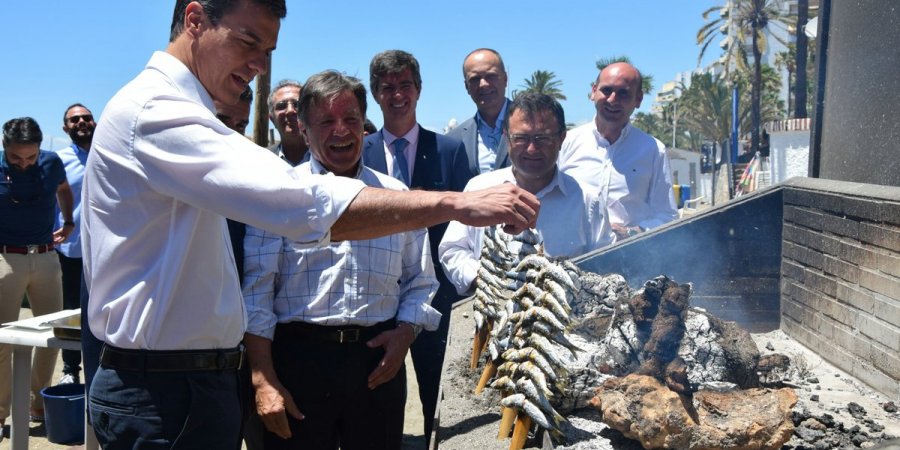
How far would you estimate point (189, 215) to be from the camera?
6.43 feet

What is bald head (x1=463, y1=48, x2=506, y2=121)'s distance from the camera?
5.47 meters

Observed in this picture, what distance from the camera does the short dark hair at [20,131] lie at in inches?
236

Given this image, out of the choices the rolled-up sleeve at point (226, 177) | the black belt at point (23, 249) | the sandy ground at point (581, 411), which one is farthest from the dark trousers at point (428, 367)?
the black belt at point (23, 249)

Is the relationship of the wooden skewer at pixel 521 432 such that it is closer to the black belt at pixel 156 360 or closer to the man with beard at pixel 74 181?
the black belt at pixel 156 360

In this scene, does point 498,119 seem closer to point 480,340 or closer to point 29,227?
point 480,340

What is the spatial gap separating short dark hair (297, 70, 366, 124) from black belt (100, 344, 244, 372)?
1.34 metres

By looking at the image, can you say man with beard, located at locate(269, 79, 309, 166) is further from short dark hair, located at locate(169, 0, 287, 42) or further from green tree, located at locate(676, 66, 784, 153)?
green tree, located at locate(676, 66, 784, 153)

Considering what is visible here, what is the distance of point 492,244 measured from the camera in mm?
3529

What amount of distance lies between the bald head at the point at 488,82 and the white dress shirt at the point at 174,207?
→ 349cm

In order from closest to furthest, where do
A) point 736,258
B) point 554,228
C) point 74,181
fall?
point 554,228 < point 736,258 < point 74,181

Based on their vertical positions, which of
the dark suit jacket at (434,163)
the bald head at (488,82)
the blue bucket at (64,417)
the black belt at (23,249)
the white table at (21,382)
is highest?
the bald head at (488,82)

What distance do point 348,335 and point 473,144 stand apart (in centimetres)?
265

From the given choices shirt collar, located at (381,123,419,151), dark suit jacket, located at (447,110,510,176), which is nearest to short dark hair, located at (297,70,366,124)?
shirt collar, located at (381,123,419,151)

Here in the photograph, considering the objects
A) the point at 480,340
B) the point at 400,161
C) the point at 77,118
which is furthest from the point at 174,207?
the point at 77,118
